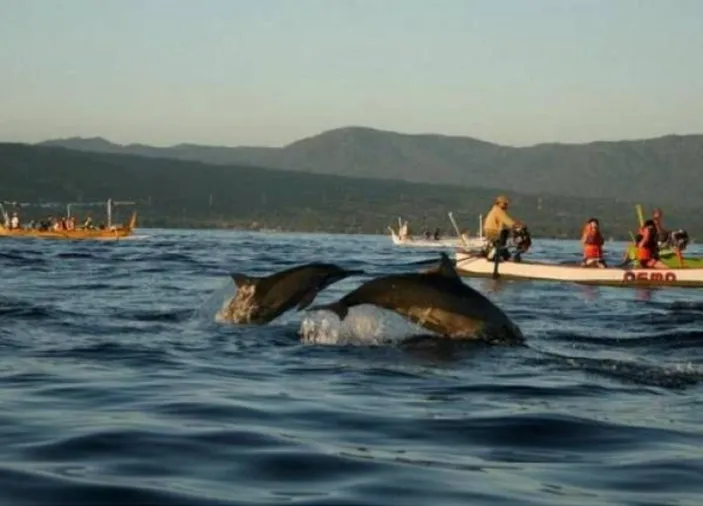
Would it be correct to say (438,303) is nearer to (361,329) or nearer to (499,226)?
(361,329)

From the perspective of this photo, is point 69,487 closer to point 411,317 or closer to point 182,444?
point 182,444

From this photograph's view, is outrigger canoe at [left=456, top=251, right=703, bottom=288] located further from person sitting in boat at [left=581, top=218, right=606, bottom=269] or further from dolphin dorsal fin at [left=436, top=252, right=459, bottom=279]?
dolphin dorsal fin at [left=436, top=252, right=459, bottom=279]

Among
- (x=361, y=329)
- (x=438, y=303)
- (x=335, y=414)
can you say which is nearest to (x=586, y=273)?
(x=361, y=329)

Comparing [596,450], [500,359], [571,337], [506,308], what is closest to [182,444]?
[596,450]

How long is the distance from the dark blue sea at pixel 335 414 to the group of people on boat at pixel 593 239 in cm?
1614

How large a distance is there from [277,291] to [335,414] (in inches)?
281

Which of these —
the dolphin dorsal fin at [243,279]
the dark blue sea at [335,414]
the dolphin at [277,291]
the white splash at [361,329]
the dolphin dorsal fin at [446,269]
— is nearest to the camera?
the dark blue sea at [335,414]

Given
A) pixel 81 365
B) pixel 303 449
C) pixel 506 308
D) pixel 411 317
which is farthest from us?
pixel 506 308

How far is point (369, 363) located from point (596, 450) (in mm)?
5715

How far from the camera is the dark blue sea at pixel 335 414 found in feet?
27.3

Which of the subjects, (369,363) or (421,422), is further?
(369,363)

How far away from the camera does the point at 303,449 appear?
960cm

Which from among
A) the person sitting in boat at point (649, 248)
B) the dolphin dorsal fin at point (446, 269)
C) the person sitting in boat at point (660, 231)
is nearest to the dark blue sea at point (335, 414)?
the dolphin dorsal fin at point (446, 269)

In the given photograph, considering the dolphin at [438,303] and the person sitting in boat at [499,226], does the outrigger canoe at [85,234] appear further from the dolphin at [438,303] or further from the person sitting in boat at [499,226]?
the dolphin at [438,303]
